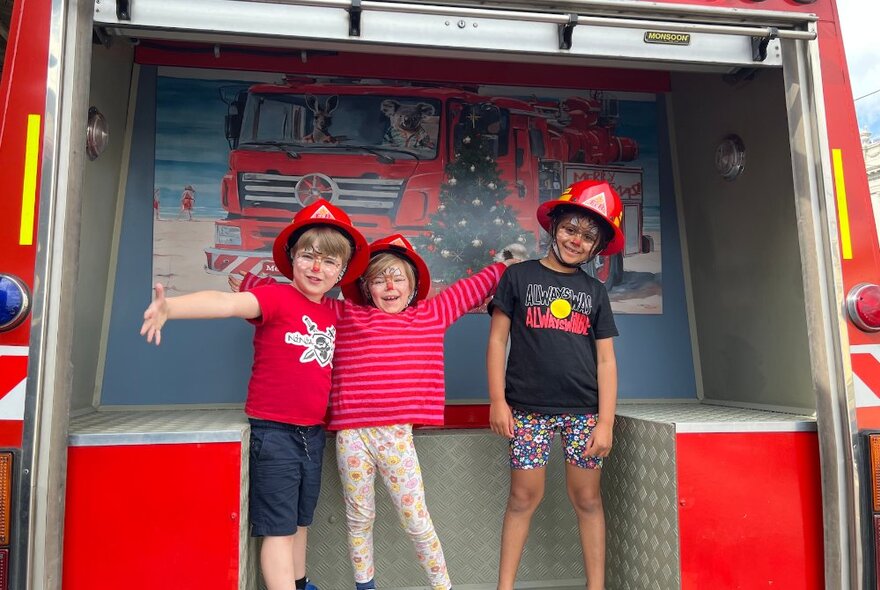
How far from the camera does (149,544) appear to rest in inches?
80.6

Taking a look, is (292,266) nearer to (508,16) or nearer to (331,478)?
(331,478)

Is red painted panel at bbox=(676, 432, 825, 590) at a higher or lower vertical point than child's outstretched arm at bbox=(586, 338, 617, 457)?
lower

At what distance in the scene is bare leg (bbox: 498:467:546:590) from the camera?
2.62 meters

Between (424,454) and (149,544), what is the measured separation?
3.71 ft

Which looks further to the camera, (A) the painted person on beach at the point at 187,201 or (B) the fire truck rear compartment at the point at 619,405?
(A) the painted person on beach at the point at 187,201

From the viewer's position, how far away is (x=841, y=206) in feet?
7.36

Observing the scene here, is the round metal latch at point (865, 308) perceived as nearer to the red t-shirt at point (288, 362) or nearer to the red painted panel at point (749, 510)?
the red painted panel at point (749, 510)

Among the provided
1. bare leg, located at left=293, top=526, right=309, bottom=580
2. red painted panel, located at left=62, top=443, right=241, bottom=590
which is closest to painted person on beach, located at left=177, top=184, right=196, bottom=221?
red painted panel, located at left=62, top=443, right=241, bottom=590

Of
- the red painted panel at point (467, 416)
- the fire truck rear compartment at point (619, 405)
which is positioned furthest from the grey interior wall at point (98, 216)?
the red painted panel at point (467, 416)

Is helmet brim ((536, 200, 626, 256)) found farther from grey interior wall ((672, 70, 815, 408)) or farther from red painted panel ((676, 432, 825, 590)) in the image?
red painted panel ((676, 432, 825, 590))

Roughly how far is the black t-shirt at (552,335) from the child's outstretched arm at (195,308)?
90 centimetres

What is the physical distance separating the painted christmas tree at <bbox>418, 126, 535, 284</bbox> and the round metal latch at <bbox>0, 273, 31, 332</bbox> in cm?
166

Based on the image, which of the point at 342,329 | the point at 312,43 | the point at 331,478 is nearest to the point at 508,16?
the point at 312,43

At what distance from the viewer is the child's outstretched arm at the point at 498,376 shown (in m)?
2.60
